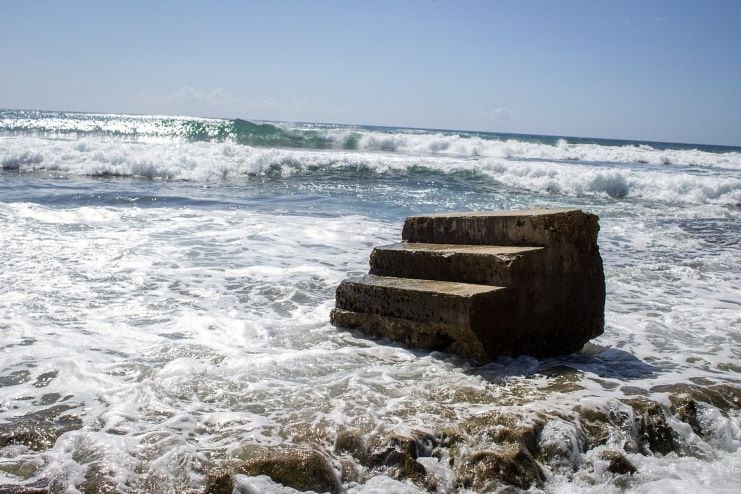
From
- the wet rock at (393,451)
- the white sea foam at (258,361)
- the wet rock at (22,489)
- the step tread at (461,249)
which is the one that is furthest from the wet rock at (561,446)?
the wet rock at (22,489)

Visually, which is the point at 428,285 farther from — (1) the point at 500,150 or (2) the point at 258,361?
(1) the point at 500,150

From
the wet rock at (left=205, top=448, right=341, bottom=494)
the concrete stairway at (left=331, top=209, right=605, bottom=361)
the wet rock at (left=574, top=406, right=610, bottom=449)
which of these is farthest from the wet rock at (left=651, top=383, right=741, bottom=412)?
the wet rock at (left=205, top=448, right=341, bottom=494)

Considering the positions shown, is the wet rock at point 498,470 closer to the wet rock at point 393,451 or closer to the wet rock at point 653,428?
the wet rock at point 393,451

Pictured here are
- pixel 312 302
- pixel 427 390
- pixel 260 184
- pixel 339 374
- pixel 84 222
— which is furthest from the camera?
pixel 260 184

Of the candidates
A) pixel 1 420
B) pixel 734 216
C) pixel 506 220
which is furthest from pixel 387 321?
pixel 734 216

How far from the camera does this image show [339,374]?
11.2 ft

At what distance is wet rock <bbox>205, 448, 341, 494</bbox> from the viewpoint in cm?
231

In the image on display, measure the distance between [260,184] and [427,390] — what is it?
13345 mm

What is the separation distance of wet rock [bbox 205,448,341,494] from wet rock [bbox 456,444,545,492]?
484 mm

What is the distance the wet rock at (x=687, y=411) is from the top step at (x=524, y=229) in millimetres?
1085

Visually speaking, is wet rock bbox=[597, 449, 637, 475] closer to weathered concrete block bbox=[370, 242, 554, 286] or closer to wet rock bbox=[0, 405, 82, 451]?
weathered concrete block bbox=[370, 242, 554, 286]

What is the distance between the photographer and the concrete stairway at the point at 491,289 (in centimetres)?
364

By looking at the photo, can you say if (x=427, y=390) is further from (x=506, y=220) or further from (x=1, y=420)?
(x=1, y=420)

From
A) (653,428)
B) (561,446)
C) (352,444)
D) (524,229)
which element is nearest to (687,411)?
(653,428)
